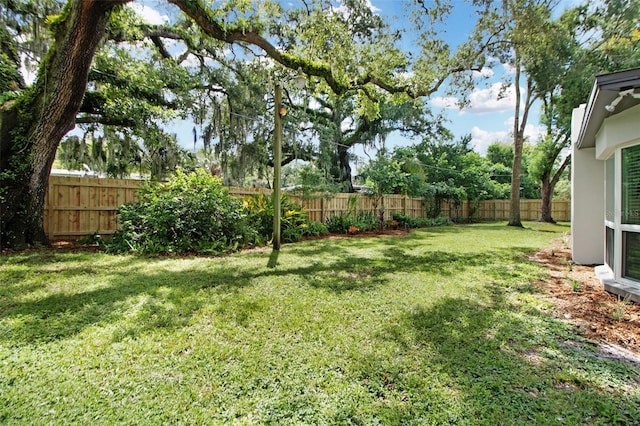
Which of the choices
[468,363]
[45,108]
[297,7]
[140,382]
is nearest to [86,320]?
[140,382]

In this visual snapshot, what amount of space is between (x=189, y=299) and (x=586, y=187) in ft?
21.3

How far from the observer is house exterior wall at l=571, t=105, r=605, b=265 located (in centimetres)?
531

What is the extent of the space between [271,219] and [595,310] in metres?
6.28

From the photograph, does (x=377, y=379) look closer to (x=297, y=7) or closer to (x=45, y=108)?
(x=45, y=108)

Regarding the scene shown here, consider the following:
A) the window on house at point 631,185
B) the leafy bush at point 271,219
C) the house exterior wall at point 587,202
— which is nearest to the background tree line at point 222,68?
the leafy bush at point 271,219

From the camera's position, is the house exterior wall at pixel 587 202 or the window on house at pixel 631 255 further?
the house exterior wall at pixel 587 202

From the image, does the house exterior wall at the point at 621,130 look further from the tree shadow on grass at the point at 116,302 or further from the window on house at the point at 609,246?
the tree shadow on grass at the point at 116,302

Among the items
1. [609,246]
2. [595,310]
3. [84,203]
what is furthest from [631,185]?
[84,203]

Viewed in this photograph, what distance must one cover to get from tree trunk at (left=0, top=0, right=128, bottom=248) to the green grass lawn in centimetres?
191

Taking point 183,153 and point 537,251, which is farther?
point 183,153

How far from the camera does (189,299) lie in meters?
3.29

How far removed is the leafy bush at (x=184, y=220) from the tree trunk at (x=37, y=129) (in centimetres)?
137

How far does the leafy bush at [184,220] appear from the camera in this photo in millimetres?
5906

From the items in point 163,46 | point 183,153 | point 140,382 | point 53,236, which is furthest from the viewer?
point 183,153
